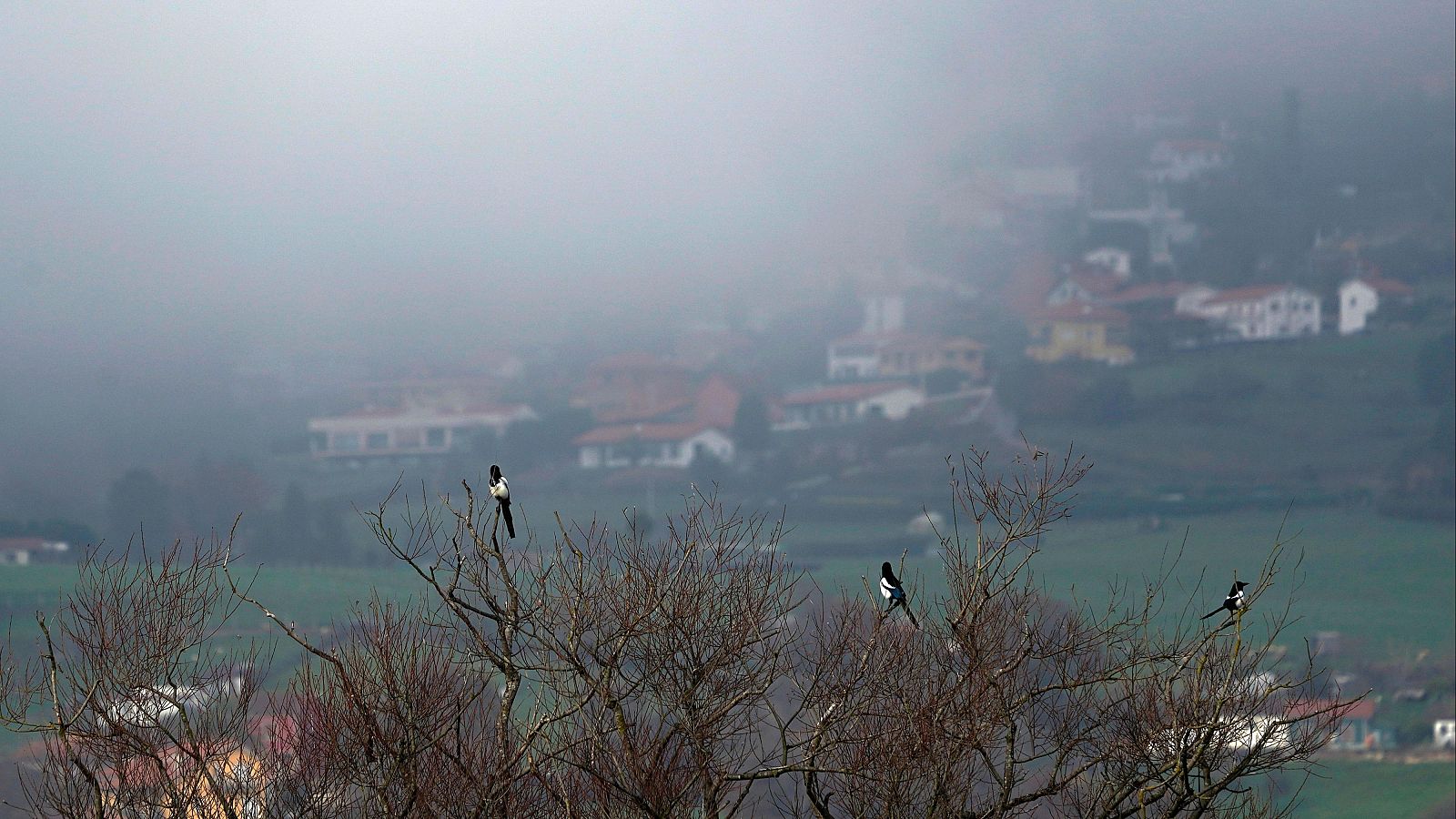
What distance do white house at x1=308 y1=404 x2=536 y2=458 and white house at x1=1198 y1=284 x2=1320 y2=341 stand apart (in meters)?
47.0

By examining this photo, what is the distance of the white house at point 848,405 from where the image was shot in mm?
100312

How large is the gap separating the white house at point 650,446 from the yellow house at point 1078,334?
75.8 feet

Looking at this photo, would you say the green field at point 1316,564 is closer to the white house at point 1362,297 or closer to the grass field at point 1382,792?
the grass field at point 1382,792

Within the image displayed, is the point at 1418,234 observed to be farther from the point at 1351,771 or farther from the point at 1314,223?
the point at 1351,771

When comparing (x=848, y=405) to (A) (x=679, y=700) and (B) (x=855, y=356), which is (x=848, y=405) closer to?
(B) (x=855, y=356)

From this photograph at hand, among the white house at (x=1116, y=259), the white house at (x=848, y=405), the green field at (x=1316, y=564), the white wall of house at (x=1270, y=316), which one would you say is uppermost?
the white house at (x=1116, y=259)

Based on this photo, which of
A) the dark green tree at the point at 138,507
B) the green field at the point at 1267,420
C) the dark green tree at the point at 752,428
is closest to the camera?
the dark green tree at the point at 138,507

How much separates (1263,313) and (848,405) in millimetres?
28873

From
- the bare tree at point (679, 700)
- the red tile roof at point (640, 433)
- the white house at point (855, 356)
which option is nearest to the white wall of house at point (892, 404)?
the white house at point (855, 356)

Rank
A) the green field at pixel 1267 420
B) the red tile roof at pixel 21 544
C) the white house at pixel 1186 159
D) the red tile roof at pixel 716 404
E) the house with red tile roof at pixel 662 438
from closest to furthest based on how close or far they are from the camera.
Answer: the red tile roof at pixel 21 544, the green field at pixel 1267 420, the house with red tile roof at pixel 662 438, the red tile roof at pixel 716 404, the white house at pixel 1186 159

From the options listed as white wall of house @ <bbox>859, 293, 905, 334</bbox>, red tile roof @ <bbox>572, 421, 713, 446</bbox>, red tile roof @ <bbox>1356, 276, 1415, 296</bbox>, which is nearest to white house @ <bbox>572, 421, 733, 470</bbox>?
red tile roof @ <bbox>572, 421, 713, 446</bbox>

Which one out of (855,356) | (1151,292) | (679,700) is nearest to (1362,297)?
(1151,292)

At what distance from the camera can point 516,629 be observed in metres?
6.15

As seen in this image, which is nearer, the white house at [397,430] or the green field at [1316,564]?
the green field at [1316,564]
